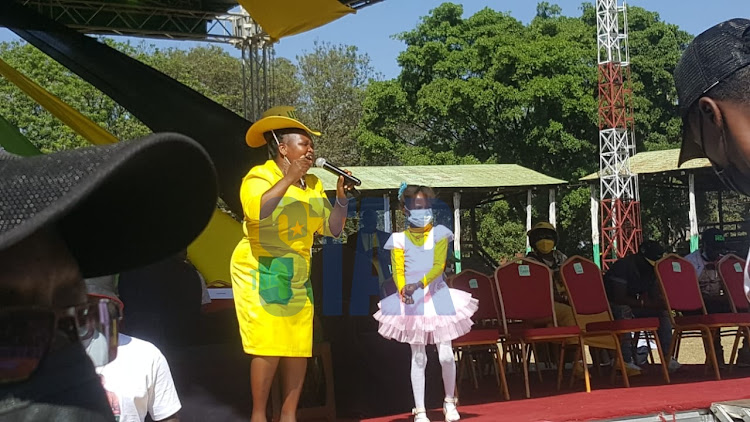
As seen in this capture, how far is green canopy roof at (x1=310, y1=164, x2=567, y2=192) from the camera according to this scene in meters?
18.3

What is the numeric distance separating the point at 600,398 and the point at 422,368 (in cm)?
150

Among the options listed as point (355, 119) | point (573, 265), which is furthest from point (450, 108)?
point (573, 265)

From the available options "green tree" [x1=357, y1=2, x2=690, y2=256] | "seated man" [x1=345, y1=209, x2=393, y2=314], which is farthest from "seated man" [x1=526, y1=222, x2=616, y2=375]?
"green tree" [x1=357, y1=2, x2=690, y2=256]

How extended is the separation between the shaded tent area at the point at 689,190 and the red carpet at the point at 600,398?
3416 millimetres

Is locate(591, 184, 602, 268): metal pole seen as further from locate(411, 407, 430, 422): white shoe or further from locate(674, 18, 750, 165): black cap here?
locate(674, 18, 750, 165): black cap

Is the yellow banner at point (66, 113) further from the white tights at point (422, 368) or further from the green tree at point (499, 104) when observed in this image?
the green tree at point (499, 104)

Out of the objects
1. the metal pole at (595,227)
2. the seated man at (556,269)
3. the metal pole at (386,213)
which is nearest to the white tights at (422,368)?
the seated man at (556,269)

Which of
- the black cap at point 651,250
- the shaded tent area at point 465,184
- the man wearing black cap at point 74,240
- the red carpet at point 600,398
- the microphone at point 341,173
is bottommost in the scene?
the red carpet at point 600,398

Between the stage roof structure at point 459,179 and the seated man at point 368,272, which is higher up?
the stage roof structure at point 459,179

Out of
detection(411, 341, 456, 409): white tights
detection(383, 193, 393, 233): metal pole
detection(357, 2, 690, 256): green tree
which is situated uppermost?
detection(357, 2, 690, 256): green tree

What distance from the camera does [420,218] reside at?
522cm

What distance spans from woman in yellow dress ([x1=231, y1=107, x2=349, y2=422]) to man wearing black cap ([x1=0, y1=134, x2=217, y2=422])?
2.74m

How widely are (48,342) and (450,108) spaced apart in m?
29.2

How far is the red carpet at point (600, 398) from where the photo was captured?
16.6 ft
